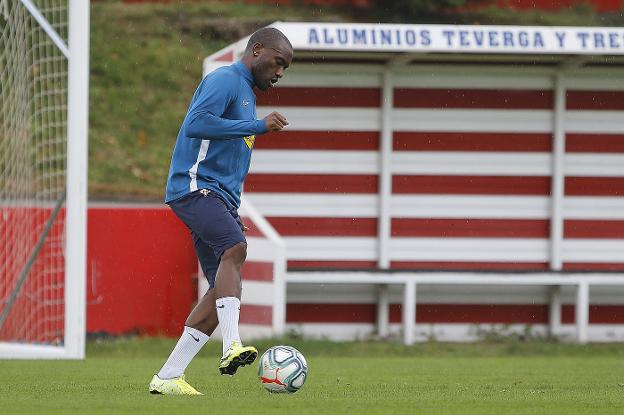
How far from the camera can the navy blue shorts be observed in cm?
880

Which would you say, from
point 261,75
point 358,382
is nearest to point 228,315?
point 261,75

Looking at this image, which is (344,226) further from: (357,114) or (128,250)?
(128,250)

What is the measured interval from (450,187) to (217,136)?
792cm

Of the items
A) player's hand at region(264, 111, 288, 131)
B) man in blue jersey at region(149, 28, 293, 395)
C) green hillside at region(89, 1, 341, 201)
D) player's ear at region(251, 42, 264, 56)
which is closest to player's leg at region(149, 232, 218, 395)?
man in blue jersey at region(149, 28, 293, 395)

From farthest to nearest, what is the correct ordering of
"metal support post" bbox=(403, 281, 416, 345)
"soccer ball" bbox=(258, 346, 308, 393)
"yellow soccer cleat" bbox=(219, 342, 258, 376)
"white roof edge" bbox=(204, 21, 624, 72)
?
1. "metal support post" bbox=(403, 281, 416, 345)
2. "white roof edge" bbox=(204, 21, 624, 72)
3. "soccer ball" bbox=(258, 346, 308, 393)
4. "yellow soccer cleat" bbox=(219, 342, 258, 376)

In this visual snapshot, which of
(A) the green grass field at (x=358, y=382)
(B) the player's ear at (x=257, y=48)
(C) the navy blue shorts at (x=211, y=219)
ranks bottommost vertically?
(A) the green grass field at (x=358, y=382)

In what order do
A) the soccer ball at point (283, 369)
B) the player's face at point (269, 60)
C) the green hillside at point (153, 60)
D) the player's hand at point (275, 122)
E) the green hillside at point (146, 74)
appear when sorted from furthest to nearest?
the green hillside at point (153, 60)
the green hillside at point (146, 74)
the player's face at point (269, 60)
the soccer ball at point (283, 369)
the player's hand at point (275, 122)

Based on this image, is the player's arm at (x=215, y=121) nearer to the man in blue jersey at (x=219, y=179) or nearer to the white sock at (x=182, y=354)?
the man in blue jersey at (x=219, y=179)

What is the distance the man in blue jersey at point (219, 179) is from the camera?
8758mm

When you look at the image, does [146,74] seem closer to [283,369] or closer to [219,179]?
[219,179]

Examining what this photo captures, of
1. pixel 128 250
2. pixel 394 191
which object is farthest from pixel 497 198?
pixel 128 250

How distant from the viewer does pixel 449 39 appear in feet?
48.5

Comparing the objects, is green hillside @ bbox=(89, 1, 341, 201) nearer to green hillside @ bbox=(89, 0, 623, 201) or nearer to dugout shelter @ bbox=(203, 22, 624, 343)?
green hillside @ bbox=(89, 0, 623, 201)

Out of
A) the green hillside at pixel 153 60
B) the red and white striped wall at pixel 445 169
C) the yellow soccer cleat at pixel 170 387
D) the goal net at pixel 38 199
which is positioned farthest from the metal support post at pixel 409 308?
the green hillside at pixel 153 60
